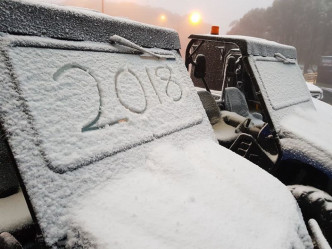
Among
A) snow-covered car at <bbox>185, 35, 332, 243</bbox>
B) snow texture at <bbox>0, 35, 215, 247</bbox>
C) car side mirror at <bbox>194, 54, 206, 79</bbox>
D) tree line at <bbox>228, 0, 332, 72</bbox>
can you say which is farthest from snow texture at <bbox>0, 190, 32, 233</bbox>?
tree line at <bbox>228, 0, 332, 72</bbox>

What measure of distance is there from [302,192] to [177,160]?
3.96 ft

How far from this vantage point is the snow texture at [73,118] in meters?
1.00

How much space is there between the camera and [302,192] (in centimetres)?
206

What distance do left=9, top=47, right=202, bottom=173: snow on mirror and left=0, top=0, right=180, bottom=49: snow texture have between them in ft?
0.28

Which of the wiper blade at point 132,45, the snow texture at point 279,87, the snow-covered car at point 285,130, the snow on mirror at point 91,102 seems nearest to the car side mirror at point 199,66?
the snow-covered car at point 285,130

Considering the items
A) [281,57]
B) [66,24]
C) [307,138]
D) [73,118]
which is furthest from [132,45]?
[281,57]

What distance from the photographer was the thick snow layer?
964 mm

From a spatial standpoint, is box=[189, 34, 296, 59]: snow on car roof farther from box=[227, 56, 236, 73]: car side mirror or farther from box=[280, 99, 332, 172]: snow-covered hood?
box=[227, 56, 236, 73]: car side mirror

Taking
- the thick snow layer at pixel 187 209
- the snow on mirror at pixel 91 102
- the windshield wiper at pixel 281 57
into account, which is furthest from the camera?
the windshield wiper at pixel 281 57

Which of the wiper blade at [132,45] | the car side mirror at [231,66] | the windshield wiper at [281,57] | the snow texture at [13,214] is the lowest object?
the car side mirror at [231,66]

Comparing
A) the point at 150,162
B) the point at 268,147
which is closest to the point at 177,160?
the point at 150,162

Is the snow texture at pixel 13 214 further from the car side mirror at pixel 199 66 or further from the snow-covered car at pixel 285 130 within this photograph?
the car side mirror at pixel 199 66

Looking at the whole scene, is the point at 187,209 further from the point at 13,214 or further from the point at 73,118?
the point at 13,214

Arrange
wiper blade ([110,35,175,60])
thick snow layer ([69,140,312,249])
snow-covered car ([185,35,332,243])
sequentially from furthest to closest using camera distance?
snow-covered car ([185,35,332,243]), wiper blade ([110,35,175,60]), thick snow layer ([69,140,312,249])
